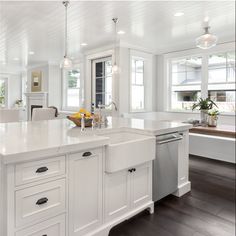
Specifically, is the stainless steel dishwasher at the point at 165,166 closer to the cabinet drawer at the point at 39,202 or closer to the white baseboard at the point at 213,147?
the cabinet drawer at the point at 39,202

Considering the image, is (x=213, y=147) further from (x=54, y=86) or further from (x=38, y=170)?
(x=54, y=86)

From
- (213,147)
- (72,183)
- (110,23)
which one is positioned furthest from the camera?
(213,147)

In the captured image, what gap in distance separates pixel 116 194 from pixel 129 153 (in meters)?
0.39

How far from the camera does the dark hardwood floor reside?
1.96 meters

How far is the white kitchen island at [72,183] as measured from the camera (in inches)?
51.1

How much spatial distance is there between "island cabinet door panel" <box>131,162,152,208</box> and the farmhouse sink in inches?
5.1

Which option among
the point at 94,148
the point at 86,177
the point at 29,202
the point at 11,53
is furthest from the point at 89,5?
the point at 11,53

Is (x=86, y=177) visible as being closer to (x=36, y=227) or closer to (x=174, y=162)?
(x=36, y=227)

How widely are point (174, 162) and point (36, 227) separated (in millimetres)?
1647

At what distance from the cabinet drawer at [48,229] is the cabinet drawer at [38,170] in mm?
313

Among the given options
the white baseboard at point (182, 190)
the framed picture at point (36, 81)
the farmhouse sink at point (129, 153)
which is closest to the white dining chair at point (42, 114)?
the farmhouse sink at point (129, 153)

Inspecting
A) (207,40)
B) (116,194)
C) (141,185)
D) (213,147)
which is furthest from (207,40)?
(213,147)

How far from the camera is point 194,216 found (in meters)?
2.22

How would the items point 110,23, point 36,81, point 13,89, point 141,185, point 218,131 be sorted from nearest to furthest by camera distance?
point 141,185
point 218,131
point 110,23
point 36,81
point 13,89
